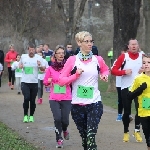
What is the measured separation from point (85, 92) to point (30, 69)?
6202mm

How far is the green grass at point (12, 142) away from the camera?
10984mm

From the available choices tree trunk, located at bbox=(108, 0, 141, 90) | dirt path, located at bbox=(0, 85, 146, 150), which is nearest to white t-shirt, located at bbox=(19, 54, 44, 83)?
dirt path, located at bbox=(0, 85, 146, 150)

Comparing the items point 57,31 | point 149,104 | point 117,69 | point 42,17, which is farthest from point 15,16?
point 149,104

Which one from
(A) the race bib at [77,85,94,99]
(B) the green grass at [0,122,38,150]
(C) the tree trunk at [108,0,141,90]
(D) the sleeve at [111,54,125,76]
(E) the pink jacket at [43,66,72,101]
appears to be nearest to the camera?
(A) the race bib at [77,85,94,99]

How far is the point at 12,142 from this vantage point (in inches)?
456

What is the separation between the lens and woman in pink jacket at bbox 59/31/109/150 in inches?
364

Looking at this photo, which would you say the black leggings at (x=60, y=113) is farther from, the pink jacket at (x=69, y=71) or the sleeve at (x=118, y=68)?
the pink jacket at (x=69, y=71)

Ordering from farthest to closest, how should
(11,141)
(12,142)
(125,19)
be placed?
(125,19) < (11,141) < (12,142)

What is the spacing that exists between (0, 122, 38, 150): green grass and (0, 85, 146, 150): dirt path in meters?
0.23

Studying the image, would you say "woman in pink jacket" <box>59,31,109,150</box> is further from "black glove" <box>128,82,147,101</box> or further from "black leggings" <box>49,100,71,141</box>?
"black leggings" <box>49,100,71,141</box>

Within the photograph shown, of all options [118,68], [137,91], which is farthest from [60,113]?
[137,91]

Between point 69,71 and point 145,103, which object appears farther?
point 145,103

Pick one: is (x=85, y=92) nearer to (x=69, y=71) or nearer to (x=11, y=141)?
(x=69, y=71)

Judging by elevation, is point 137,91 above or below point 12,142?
above
